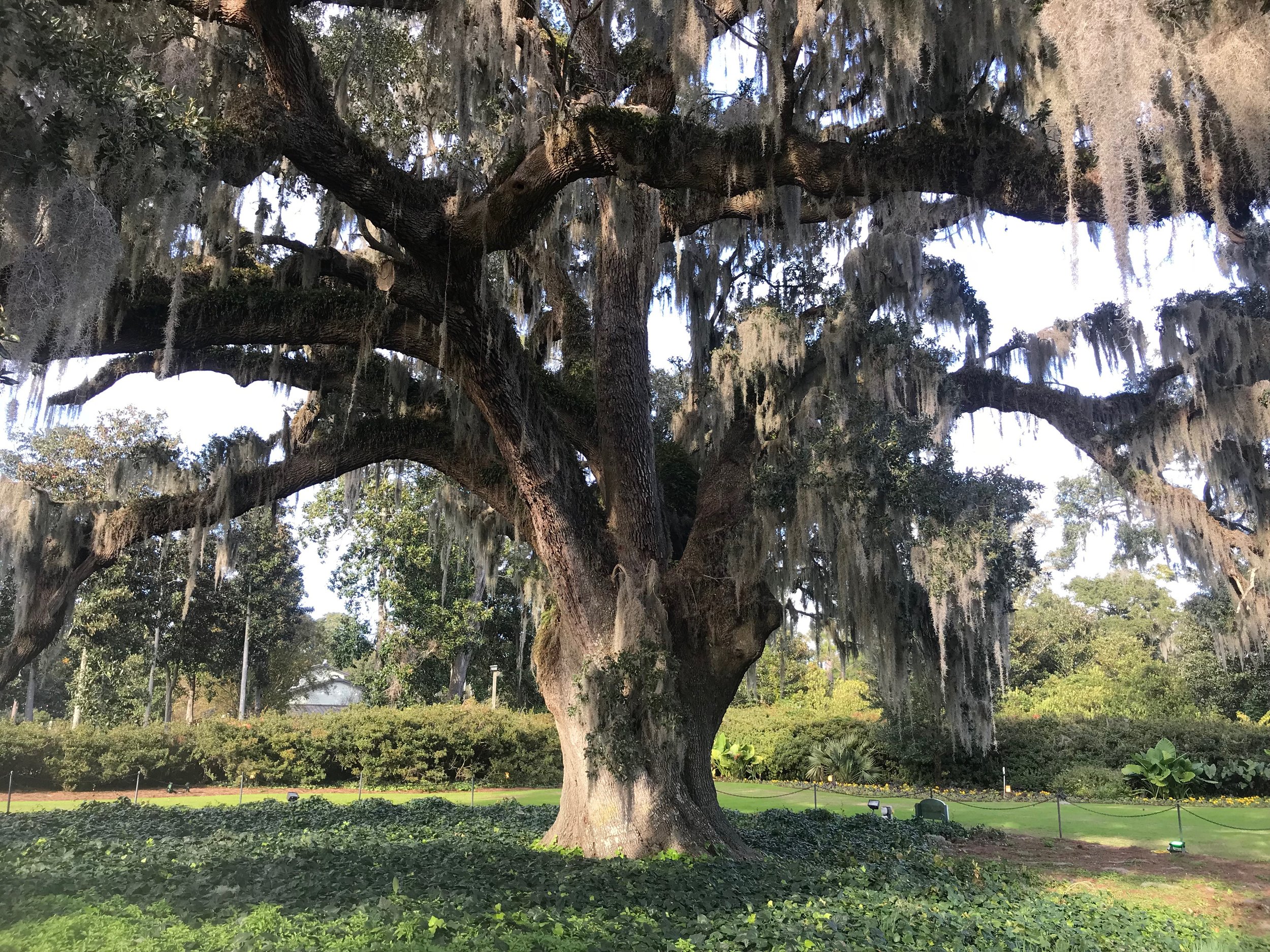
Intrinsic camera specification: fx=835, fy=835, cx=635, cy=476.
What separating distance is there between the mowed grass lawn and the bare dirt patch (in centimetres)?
70

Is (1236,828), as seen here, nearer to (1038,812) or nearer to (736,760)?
(1038,812)

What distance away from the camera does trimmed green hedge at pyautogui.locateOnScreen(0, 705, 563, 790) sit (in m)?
17.5

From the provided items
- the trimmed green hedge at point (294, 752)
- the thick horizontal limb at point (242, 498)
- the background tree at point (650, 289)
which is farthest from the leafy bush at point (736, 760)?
the thick horizontal limb at point (242, 498)

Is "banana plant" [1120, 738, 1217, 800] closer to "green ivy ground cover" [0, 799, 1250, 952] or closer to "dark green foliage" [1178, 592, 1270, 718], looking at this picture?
"dark green foliage" [1178, 592, 1270, 718]

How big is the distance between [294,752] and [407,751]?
2481 mm

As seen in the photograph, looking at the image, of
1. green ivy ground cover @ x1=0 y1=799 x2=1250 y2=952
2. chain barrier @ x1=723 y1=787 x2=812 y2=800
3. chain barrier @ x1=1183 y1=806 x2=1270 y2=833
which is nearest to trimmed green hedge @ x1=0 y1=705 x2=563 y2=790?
chain barrier @ x1=723 y1=787 x2=812 y2=800

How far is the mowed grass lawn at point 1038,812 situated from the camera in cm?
1061

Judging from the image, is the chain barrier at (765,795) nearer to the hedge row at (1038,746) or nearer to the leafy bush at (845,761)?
the leafy bush at (845,761)

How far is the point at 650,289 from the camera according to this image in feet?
29.5

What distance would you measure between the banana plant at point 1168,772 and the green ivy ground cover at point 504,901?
9.27 metres

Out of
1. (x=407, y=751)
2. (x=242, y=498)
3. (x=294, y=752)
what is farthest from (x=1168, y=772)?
(x=294, y=752)

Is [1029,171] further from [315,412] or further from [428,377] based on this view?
[315,412]

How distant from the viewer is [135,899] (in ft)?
16.1

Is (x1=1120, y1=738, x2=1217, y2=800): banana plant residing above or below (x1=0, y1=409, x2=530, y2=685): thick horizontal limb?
below
